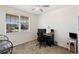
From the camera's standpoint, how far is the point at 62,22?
15.0 feet

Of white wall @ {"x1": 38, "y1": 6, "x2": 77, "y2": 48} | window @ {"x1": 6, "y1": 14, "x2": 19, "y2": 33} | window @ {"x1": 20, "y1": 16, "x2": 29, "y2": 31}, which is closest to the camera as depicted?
white wall @ {"x1": 38, "y1": 6, "x2": 77, "y2": 48}

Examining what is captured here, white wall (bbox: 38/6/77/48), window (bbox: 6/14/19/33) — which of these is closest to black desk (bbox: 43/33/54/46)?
white wall (bbox: 38/6/77/48)

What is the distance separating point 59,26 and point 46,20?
1.33m

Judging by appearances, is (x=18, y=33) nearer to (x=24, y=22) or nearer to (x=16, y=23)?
(x=16, y=23)

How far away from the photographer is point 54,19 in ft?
16.8

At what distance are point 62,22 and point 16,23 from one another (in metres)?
2.89

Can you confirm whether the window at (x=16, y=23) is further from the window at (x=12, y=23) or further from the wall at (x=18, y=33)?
the wall at (x=18, y=33)

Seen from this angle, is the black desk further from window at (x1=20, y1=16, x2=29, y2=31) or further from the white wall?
window at (x1=20, y1=16, x2=29, y2=31)

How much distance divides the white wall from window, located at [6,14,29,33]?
1.57 metres

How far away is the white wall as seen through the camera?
13.1 feet

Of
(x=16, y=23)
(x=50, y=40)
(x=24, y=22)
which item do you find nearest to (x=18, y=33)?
(x=16, y=23)

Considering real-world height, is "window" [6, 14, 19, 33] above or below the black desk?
above

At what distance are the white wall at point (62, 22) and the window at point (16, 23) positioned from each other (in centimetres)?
157

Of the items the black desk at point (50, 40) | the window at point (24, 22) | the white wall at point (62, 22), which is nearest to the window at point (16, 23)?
the window at point (24, 22)
